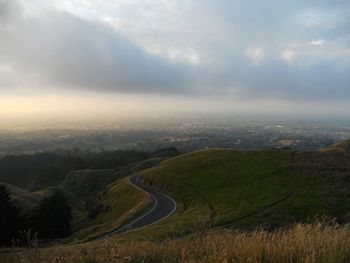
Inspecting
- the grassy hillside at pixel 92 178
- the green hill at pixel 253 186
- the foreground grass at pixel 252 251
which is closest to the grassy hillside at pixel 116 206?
the green hill at pixel 253 186

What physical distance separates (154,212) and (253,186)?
13436mm

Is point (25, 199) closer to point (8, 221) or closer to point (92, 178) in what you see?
point (8, 221)

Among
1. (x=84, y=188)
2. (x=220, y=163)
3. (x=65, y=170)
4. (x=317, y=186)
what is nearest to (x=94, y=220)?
(x=220, y=163)

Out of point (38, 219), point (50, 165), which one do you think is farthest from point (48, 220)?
point (50, 165)

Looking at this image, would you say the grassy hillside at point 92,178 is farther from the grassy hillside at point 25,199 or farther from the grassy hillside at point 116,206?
the grassy hillside at point 116,206

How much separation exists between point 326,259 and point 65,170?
15023cm

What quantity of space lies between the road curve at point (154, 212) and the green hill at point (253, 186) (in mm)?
1412

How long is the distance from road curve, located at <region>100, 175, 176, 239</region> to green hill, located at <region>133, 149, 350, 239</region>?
1.41 metres

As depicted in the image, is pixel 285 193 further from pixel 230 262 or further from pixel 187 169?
pixel 230 262

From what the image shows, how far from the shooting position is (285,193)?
4912 centimetres

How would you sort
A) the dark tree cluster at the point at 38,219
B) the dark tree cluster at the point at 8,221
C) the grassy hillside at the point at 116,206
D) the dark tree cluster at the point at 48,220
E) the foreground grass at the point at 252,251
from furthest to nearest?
the grassy hillside at the point at 116,206 → the dark tree cluster at the point at 48,220 → the dark tree cluster at the point at 38,219 → the dark tree cluster at the point at 8,221 → the foreground grass at the point at 252,251

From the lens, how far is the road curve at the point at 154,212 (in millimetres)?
44934

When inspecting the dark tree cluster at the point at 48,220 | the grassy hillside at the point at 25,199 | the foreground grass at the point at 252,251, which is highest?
the foreground grass at the point at 252,251

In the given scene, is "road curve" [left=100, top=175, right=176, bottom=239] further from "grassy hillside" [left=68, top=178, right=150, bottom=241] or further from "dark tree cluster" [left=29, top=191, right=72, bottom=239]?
"dark tree cluster" [left=29, top=191, right=72, bottom=239]
